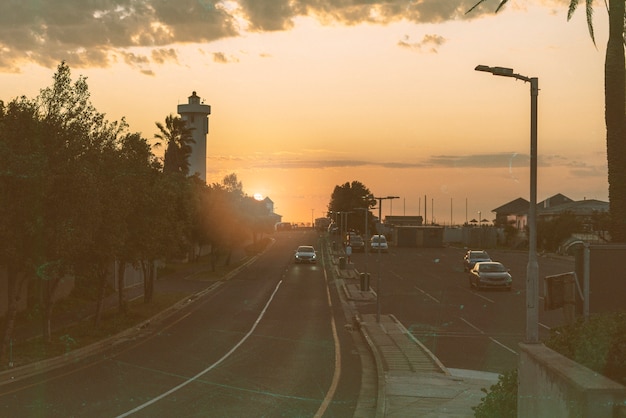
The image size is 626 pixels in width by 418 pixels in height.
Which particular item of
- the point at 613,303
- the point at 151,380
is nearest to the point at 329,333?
the point at 151,380

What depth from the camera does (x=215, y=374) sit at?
23.6m

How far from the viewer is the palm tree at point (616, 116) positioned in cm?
2109

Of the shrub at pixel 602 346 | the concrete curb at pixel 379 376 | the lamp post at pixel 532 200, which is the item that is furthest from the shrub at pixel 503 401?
the concrete curb at pixel 379 376

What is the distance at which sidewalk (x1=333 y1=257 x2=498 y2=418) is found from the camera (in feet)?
58.4

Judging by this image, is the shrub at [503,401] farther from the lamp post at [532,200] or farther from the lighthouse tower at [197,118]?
the lighthouse tower at [197,118]

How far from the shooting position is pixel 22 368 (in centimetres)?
2338

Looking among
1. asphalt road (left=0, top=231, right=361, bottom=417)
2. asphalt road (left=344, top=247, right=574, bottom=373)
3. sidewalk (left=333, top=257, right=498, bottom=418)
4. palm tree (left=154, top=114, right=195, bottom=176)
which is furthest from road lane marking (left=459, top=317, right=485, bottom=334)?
palm tree (left=154, top=114, right=195, bottom=176)

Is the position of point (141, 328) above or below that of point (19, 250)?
below

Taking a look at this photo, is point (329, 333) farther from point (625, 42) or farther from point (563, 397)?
point (563, 397)

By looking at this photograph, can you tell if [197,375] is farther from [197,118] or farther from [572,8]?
[197,118]

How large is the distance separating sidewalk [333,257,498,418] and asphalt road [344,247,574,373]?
1008mm

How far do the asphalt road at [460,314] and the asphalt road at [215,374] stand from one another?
3408 mm

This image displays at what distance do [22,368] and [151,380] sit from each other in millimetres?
3991

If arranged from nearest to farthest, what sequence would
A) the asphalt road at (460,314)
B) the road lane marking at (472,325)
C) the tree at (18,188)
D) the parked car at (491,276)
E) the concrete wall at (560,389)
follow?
the concrete wall at (560,389)
the tree at (18,188)
the asphalt road at (460,314)
the road lane marking at (472,325)
the parked car at (491,276)
